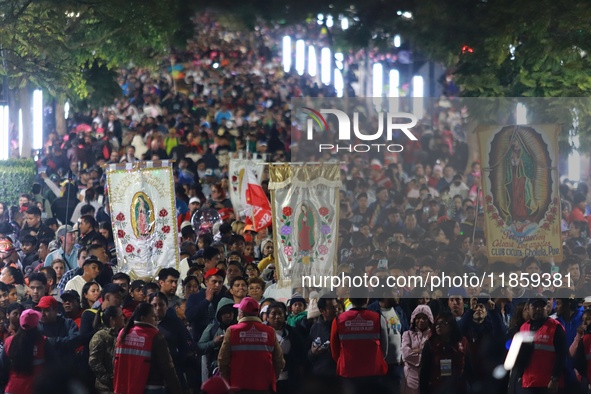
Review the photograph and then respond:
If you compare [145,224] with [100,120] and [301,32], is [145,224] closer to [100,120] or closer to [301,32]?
[301,32]

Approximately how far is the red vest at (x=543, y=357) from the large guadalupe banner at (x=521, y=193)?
8.44 ft

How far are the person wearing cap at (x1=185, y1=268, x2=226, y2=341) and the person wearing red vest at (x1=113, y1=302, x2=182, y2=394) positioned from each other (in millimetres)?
1697

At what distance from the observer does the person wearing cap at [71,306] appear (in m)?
12.2

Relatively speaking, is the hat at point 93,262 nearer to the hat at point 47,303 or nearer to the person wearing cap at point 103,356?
the hat at point 47,303

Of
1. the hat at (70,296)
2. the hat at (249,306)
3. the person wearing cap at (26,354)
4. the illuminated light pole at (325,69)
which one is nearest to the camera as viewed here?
the person wearing cap at (26,354)

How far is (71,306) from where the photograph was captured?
12242mm

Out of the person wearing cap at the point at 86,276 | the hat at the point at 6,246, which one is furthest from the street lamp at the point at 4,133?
the person wearing cap at the point at 86,276

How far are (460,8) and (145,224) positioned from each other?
22.8 feet

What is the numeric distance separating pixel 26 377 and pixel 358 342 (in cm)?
290

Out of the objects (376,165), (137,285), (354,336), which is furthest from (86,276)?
(376,165)

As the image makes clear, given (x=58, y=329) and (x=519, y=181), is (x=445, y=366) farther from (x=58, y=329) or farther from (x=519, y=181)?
(x=519, y=181)

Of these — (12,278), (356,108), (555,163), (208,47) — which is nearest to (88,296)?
(12,278)

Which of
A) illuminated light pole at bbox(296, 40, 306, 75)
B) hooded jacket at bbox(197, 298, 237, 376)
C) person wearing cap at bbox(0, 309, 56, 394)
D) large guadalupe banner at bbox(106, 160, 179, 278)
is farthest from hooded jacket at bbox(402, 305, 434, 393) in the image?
illuminated light pole at bbox(296, 40, 306, 75)

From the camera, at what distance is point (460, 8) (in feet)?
65.7
